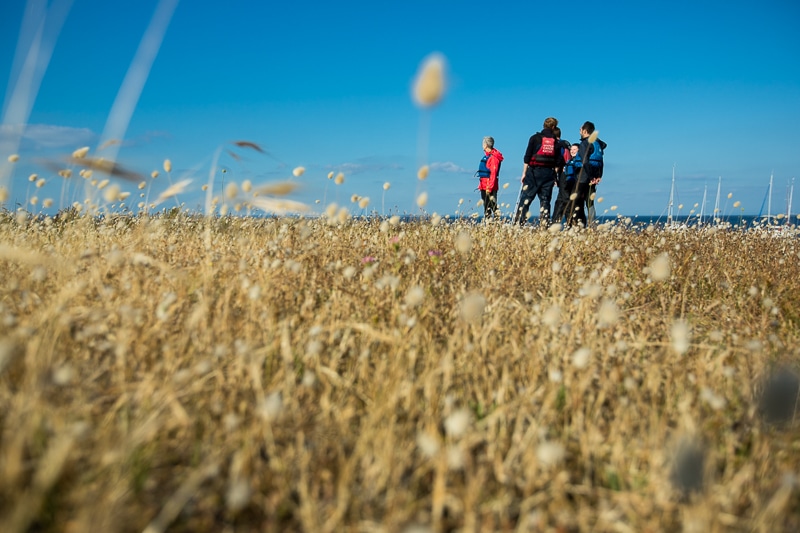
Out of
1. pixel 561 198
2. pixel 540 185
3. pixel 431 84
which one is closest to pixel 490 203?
pixel 540 185

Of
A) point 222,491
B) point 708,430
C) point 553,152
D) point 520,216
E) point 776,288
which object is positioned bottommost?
point 222,491

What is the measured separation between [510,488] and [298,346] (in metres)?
1.01

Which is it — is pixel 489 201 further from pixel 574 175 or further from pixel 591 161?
pixel 591 161

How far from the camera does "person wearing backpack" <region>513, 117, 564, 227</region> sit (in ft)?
30.7

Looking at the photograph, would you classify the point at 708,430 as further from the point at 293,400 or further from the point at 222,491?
the point at 222,491

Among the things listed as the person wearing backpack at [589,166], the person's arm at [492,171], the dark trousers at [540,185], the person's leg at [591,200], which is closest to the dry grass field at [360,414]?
the person's leg at [591,200]

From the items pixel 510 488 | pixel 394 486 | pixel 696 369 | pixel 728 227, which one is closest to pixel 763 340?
pixel 696 369

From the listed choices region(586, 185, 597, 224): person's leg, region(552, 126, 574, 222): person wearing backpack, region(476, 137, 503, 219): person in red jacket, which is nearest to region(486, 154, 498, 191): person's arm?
region(476, 137, 503, 219): person in red jacket

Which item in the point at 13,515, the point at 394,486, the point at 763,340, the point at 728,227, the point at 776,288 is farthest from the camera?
the point at 728,227

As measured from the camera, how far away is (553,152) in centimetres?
939

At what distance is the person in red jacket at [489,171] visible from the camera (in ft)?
33.5

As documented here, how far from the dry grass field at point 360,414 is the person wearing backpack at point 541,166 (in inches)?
269

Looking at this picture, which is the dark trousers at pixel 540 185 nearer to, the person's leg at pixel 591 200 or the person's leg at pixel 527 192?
the person's leg at pixel 527 192

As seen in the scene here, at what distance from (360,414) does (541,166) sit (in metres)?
8.46
